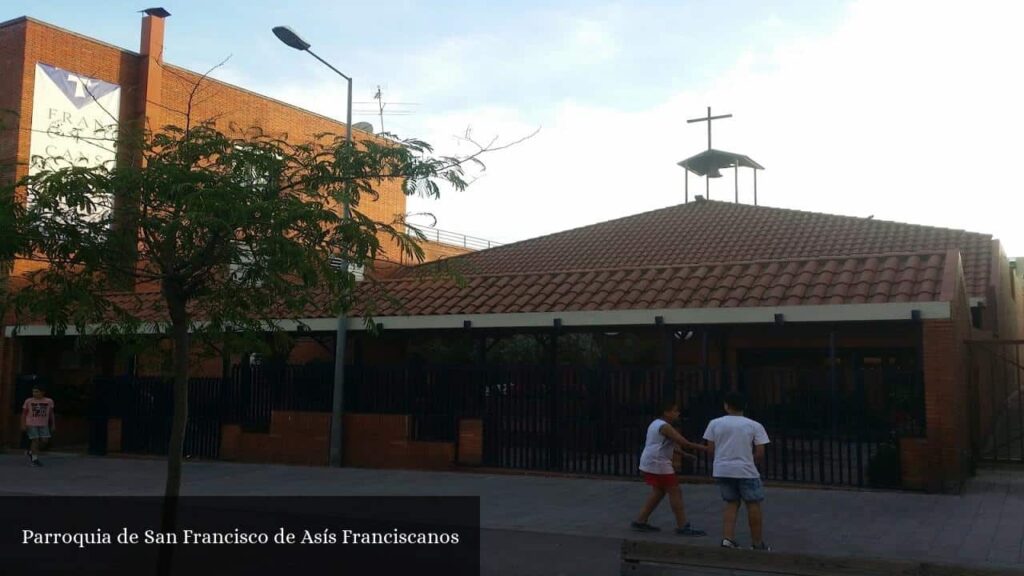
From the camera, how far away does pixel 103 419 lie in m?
19.1

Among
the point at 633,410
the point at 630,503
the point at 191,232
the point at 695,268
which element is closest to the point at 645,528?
the point at 630,503

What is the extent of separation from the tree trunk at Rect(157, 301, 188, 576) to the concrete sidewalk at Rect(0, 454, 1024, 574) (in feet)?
13.6

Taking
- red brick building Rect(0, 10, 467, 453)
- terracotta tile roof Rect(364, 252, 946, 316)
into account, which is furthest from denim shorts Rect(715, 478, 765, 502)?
red brick building Rect(0, 10, 467, 453)

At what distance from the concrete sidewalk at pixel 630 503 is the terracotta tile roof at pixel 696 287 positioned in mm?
2622

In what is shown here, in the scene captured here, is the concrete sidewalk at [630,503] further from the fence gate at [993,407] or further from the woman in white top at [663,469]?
the fence gate at [993,407]

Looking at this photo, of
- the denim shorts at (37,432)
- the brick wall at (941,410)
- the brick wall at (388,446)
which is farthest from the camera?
the denim shorts at (37,432)

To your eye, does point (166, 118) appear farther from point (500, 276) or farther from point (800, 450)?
point (800, 450)

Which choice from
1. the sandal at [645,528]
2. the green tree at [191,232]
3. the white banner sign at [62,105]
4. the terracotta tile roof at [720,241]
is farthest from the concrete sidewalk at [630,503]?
the white banner sign at [62,105]

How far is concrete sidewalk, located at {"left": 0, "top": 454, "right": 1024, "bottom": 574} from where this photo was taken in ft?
29.2

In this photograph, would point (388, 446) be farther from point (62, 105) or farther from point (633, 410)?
point (62, 105)

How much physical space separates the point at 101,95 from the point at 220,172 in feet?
57.1

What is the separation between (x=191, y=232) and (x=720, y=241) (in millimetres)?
17738

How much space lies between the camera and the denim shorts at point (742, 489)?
8.23m

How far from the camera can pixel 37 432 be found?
1772 centimetres
